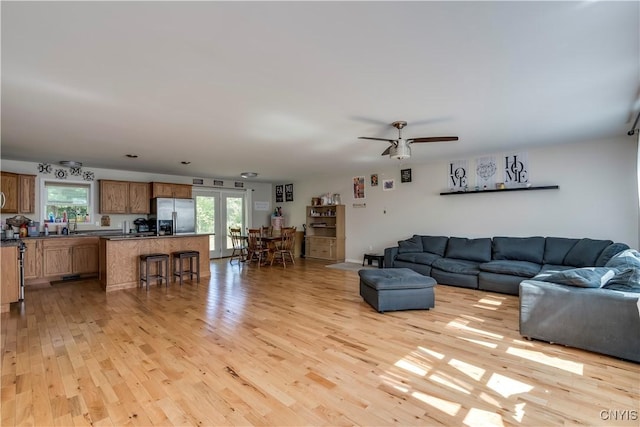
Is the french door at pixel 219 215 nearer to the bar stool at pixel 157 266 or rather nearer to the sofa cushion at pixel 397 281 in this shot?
the bar stool at pixel 157 266

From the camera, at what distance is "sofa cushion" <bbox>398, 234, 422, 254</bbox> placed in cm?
627

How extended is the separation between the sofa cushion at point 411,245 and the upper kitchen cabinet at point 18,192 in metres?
7.38

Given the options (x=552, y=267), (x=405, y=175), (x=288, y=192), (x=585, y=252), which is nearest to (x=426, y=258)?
(x=552, y=267)

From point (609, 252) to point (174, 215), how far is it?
27.3 ft

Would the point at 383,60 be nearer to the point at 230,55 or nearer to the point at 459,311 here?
the point at 230,55

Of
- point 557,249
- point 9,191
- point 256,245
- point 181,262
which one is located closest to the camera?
point 557,249

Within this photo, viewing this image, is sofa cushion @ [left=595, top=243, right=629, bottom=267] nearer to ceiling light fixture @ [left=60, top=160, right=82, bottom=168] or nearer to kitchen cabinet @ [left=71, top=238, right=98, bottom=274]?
kitchen cabinet @ [left=71, top=238, right=98, bottom=274]

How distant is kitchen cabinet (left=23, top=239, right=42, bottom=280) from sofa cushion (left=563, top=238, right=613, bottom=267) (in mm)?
9135

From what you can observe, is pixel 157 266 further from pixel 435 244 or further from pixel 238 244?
pixel 435 244

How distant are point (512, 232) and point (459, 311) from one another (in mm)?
2557

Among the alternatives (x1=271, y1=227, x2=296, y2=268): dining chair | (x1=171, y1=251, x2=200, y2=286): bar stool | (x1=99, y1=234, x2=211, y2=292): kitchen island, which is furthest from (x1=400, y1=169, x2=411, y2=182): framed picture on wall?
(x1=99, y1=234, x2=211, y2=292): kitchen island

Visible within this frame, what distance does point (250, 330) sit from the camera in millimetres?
3344

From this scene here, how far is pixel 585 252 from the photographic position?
4.51 metres

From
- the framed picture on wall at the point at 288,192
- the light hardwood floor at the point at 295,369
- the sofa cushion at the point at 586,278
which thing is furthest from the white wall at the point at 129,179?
the sofa cushion at the point at 586,278
